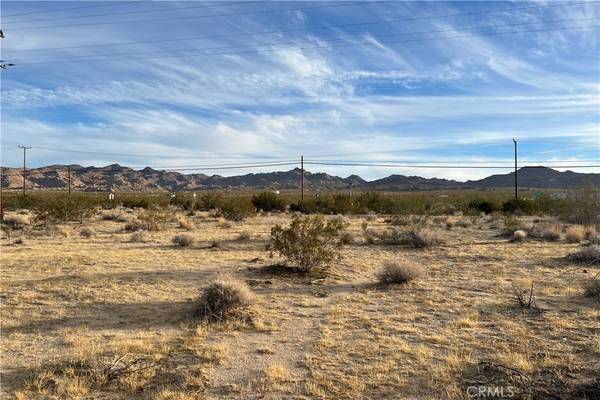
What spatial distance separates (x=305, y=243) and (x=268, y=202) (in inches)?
1331

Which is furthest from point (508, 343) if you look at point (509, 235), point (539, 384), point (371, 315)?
point (509, 235)

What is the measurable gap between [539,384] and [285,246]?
30.3 ft

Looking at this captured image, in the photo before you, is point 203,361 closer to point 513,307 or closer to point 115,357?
point 115,357

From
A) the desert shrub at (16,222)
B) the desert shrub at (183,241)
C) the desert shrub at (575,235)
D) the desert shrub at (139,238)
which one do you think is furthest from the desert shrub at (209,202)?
the desert shrub at (575,235)

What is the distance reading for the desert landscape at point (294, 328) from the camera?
6461mm

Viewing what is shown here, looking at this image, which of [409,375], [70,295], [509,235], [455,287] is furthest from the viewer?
[509,235]

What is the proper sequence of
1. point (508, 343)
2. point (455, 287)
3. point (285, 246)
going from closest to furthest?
point (508, 343) < point (455, 287) < point (285, 246)

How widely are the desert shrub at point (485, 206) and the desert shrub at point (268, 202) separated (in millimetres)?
17344

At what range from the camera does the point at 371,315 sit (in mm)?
9883

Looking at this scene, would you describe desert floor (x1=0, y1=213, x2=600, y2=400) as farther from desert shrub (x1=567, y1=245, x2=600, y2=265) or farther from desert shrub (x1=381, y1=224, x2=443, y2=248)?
desert shrub (x1=381, y1=224, x2=443, y2=248)

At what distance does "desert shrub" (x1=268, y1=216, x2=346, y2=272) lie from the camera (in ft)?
47.1

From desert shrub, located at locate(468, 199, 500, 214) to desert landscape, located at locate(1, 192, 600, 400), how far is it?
96.9ft

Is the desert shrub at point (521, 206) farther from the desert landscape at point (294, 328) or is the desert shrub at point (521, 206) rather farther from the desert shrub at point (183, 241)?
the desert shrub at point (183, 241)

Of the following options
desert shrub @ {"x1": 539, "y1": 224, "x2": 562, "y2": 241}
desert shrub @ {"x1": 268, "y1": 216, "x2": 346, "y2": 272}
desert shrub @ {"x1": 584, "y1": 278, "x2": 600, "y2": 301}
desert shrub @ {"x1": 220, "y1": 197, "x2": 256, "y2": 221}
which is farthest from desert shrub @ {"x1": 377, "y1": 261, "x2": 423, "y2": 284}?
desert shrub @ {"x1": 220, "y1": 197, "x2": 256, "y2": 221}
